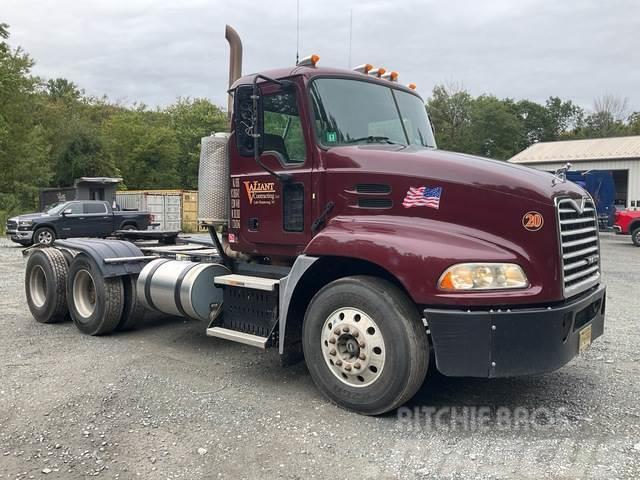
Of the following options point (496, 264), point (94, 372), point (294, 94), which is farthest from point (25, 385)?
point (496, 264)

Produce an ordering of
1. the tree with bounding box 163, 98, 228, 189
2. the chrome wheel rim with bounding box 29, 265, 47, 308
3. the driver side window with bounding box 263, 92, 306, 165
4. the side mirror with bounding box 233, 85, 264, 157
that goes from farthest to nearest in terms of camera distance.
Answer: the tree with bounding box 163, 98, 228, 189
the chrome wheel rim with bounding box 29, 265, 47, 308
the driver side window with bounding box 263, 92, 306, 165
the side mirror with bounding box 233, 85, 264, 157

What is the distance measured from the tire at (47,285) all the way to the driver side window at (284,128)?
4.01 metres

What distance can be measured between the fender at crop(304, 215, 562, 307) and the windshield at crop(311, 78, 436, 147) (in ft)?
3.13

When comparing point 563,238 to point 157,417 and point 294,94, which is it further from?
point 157,417

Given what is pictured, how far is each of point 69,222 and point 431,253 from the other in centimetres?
1880

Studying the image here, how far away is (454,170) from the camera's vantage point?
14.1 ft

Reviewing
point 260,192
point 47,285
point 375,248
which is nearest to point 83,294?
point 47,285

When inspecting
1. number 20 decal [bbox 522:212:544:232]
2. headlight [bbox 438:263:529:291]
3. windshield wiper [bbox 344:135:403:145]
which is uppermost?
windshield wiper [bbox 344:135:403:145]

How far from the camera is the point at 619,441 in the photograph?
3953 millimetres

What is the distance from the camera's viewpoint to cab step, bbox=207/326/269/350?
197 inches

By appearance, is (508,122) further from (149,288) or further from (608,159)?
(149,288)

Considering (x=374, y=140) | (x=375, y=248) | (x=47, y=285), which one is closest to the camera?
(x=375, y=248)

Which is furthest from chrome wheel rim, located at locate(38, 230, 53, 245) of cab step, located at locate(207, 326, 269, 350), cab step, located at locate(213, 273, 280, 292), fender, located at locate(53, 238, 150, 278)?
cab step, located at locate(207, 326, 269, 350)

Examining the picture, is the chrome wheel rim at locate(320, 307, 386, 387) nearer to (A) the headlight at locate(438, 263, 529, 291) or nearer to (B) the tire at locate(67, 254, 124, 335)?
(A) the headlight at locate(438, 263, 529, 291)
